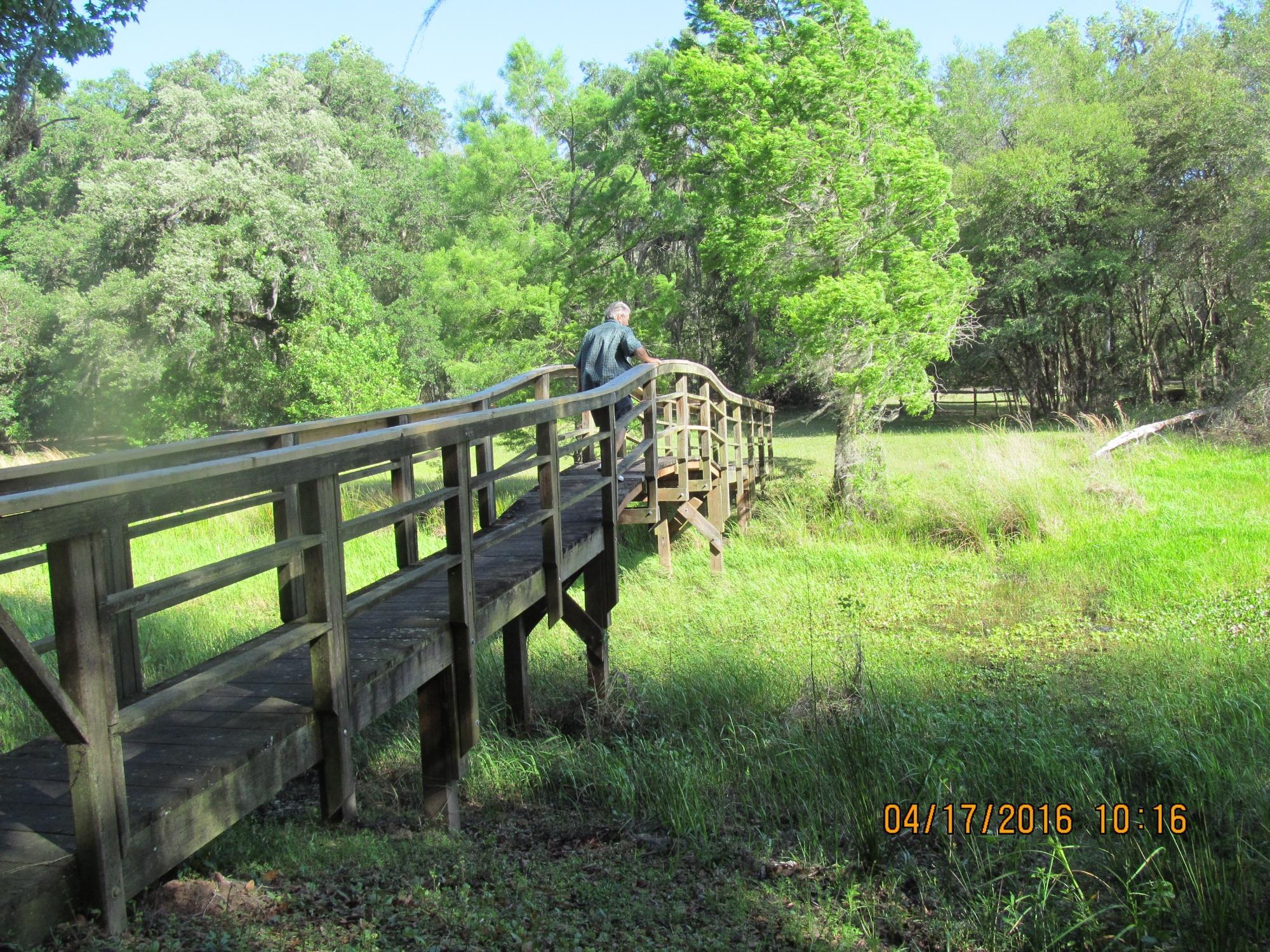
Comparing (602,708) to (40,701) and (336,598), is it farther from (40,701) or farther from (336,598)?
(40,701)

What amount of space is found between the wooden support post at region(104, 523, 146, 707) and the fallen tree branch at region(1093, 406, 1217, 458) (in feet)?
44.6

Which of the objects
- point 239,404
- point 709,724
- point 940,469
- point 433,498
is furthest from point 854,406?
point 239,404

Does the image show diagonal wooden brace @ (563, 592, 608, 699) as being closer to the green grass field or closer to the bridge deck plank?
the green grass field

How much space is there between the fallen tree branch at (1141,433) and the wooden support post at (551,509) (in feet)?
36.9

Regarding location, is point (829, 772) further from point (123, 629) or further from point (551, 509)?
point (123, 629)

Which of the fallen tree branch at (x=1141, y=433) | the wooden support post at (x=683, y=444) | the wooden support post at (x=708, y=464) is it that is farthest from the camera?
the fallen tree branch at (x=1141, y=433)

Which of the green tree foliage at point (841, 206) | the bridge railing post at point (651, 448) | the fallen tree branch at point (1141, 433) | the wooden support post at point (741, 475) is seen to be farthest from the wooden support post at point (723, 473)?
the fallen tree branch at point (1141, 433)

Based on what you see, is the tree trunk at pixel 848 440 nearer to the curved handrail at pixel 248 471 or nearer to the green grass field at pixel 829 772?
the green grass field at pixel 829 772

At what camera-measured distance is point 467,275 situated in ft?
73.5

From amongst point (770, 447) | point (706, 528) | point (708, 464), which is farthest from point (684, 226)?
point (706, 528)

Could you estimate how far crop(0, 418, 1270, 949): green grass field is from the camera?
146 inches

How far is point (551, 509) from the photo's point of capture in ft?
19.1

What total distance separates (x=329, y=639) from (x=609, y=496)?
3646 mm

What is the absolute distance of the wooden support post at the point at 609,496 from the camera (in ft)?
22.6
